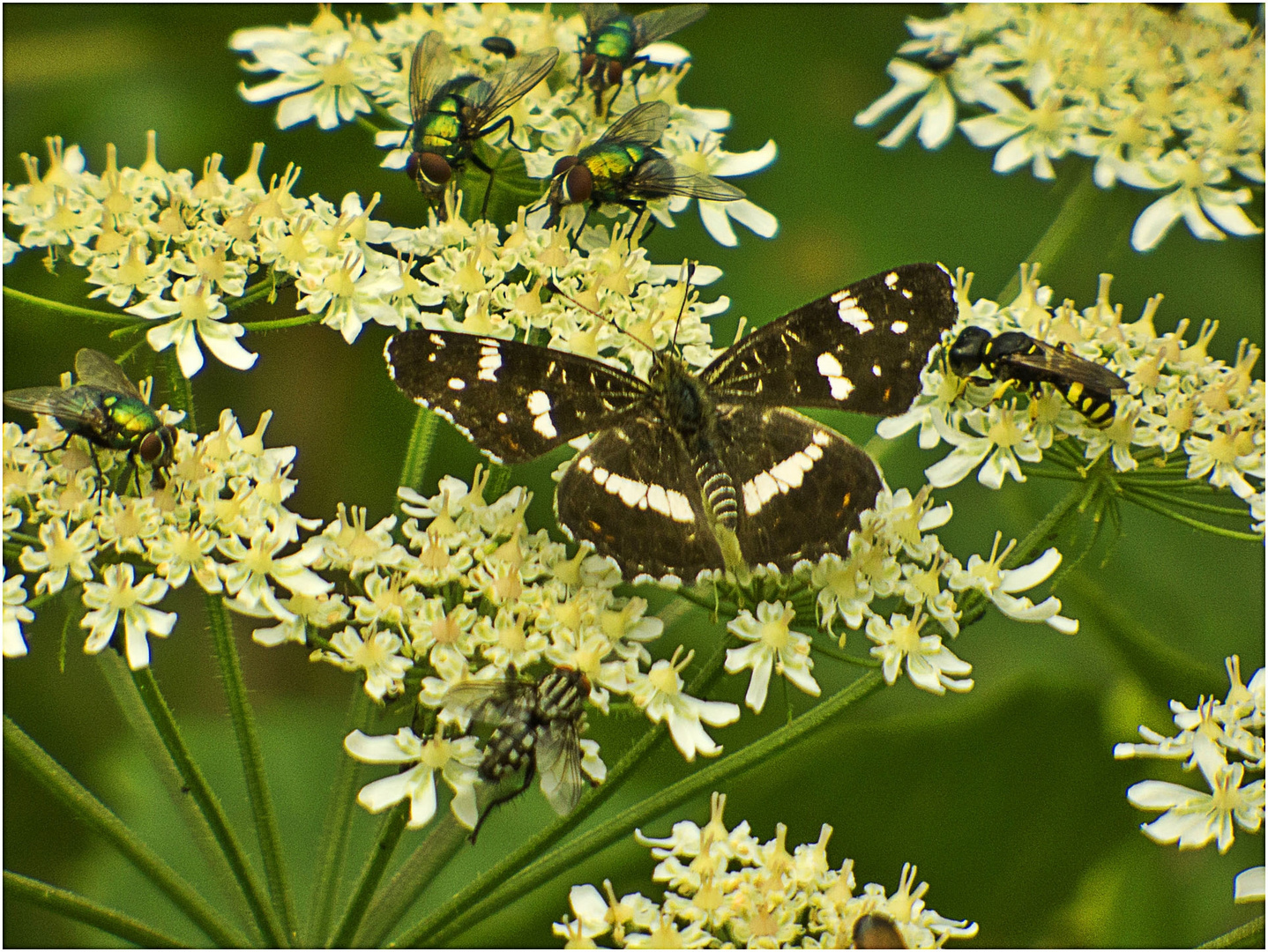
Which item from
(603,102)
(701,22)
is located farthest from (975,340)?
(701,22)

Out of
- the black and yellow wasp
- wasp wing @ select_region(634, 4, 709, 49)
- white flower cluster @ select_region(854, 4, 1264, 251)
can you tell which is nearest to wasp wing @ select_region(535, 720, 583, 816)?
the black and yellow wasp

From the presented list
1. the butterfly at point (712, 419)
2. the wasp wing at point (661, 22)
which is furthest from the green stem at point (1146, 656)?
the wasp wing at point (661, 22)

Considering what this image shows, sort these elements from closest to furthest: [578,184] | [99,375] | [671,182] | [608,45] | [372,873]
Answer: [372,873] → [99,375] → [578,184] → [671,182] → [608,45]

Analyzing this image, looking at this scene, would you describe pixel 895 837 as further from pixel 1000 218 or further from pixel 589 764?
pixel 1000 218

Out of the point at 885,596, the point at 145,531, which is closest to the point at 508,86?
the point at 145,531

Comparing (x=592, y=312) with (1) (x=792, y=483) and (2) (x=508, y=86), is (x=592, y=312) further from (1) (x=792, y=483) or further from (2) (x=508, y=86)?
(2) (x=508, y=86)

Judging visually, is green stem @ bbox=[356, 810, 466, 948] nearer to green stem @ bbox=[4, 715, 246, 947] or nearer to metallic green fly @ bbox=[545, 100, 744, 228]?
green stem @ bbox=[4, 715, 246, 947]

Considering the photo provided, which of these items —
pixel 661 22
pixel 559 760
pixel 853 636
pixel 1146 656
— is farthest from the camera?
pixel 853 636
